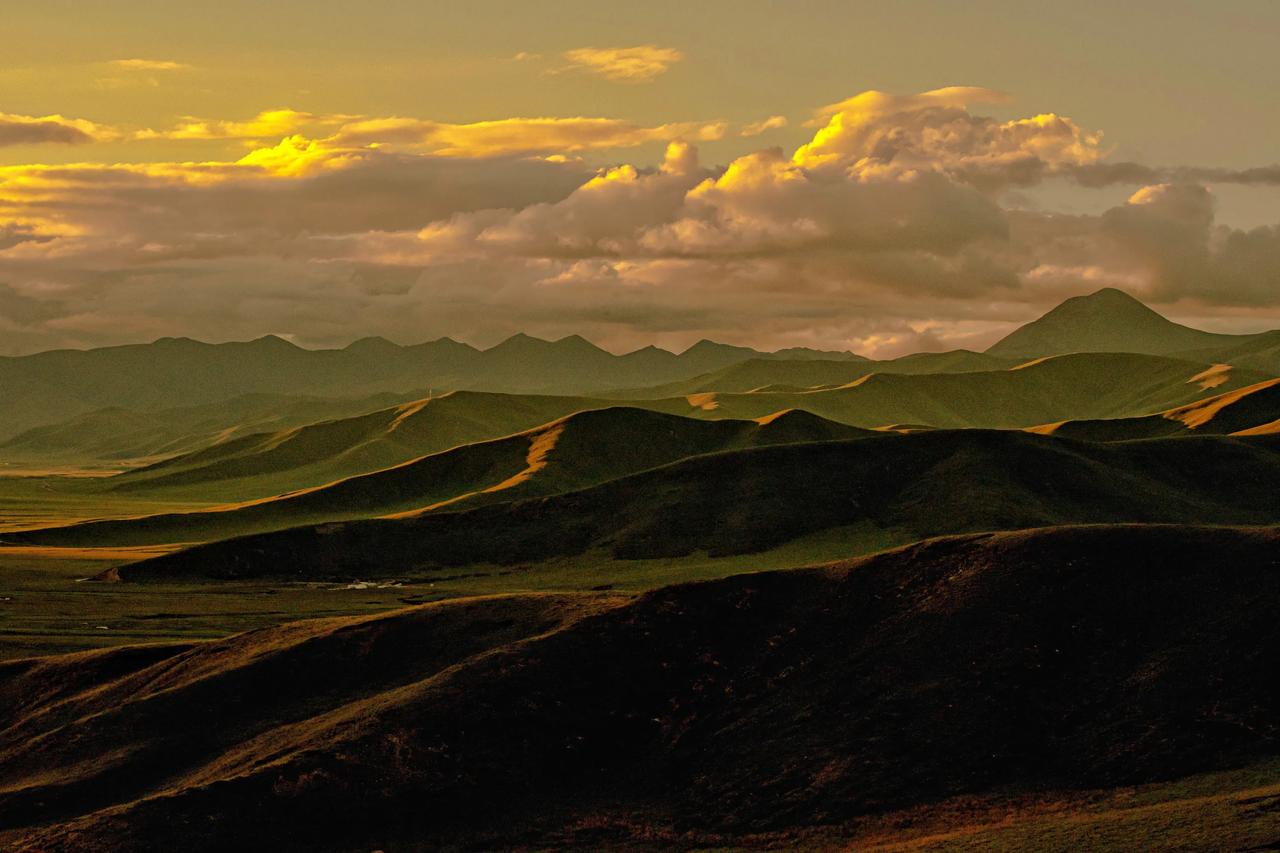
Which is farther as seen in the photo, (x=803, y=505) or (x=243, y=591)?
(x=803, y=505)

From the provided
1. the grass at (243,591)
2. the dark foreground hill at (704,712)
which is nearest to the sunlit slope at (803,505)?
the grass at (243,591)

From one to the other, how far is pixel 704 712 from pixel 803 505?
111m

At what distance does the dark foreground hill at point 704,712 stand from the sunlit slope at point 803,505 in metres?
88.9

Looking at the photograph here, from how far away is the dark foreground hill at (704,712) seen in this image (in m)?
60.5

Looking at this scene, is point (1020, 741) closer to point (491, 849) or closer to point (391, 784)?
point (491, 849)

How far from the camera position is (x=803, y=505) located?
179m

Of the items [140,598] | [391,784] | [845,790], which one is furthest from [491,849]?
[140,598]

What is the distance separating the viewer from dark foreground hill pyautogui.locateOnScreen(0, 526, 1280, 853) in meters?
60.5

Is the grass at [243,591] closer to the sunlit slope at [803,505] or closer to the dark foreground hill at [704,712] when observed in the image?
the sunlit slope at [803,505]

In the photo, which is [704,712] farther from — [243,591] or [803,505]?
[803,505]

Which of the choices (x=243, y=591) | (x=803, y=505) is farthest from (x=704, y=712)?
(x=803, y=505)

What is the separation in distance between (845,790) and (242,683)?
121ft

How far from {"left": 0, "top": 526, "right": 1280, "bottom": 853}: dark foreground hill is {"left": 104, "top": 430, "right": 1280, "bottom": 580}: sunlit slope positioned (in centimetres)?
8890

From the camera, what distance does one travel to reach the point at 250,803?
6297cm
